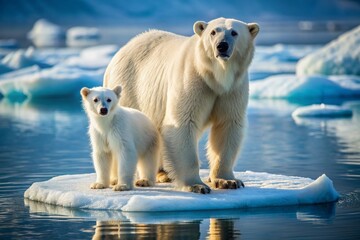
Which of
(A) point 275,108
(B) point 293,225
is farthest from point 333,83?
(B) point 293,225

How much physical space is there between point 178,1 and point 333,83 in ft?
229

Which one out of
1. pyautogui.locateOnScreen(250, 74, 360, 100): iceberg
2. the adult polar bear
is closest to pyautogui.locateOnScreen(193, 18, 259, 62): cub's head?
the adult polar bear

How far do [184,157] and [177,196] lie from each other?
0.45 metres

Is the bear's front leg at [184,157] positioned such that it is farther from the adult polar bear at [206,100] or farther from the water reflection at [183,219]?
the water reflection at [183,219]

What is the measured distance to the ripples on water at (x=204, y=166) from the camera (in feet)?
24.7

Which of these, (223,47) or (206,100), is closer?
(223,47)

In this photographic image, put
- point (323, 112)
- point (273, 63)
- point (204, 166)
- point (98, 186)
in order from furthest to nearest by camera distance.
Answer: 1. point (273, 63)
2. point (323, 112)
3. point (204, 166)
4. point (98, 186)

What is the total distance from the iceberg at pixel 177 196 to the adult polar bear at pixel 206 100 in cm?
25

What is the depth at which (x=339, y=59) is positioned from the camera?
2306cm

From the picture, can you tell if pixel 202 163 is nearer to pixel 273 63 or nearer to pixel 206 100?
pixel 206 100

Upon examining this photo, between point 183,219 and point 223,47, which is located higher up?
point 223,47

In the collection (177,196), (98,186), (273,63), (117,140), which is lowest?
(177,196)

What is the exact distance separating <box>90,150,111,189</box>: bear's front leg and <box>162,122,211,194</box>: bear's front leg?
0.53 meters

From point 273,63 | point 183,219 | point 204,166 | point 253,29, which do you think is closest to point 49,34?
point 273,63
